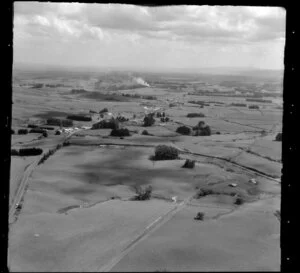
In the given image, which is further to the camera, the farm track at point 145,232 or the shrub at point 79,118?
the shrub at point 79,118

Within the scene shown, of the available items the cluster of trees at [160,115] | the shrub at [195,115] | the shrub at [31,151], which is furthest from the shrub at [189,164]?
the shrub at [195,115]

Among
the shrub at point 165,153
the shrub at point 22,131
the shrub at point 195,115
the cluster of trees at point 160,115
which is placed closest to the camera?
the shrub at point 165,153

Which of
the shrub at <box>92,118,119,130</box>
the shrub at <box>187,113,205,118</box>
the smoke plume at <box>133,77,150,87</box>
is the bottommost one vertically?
the shrub at <box>92,118,119,130</box>

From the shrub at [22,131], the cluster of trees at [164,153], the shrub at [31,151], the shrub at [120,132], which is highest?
the shrub at [22,131]

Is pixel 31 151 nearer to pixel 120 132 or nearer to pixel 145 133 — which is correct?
pixel 120 132

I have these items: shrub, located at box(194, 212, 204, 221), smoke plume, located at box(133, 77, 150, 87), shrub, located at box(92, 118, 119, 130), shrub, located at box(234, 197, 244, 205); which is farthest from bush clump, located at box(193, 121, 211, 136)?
smoke plume, located at box(133, 77, 150, 87)

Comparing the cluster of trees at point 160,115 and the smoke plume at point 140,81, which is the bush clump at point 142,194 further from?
the smoke plume at point 140,81

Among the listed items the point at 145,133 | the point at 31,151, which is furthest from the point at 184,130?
the point at 31,151

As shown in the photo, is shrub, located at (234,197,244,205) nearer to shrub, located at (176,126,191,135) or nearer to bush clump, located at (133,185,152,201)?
bush clump, located at (133,185,152,201)

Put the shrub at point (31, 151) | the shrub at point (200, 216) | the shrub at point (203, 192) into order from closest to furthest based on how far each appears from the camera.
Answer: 1. the shrub at point (200, 216)
2. the shrub at point (203, 192)
3. the shrub at point (31, 151)
